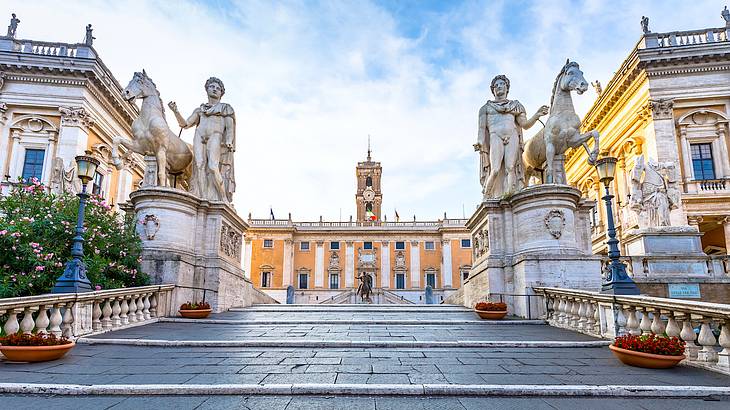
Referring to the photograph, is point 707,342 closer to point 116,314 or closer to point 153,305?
point 116,314

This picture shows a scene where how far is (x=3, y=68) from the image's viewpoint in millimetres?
24312

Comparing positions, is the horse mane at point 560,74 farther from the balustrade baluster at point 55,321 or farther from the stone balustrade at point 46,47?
the stone balustrade at point 46,47

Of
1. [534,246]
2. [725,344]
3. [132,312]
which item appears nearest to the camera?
[725,344]

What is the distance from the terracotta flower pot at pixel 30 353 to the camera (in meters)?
5.04

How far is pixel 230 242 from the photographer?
515 inches

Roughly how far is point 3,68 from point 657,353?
102ft

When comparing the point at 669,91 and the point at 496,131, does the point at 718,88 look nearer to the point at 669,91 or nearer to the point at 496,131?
the point at 669,91

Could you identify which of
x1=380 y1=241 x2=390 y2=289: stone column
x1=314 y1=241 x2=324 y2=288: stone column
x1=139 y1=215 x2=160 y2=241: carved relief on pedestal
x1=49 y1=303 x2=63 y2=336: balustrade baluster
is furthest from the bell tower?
x1=49 y1=303 x2=63 y2=336: balustrade baluster

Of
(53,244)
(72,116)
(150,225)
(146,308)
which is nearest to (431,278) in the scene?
(72,116)

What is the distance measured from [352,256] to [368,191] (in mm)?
16126

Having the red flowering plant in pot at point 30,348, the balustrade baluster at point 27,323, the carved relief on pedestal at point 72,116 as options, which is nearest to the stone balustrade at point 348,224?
the carved relief on pedestal at point 72,116

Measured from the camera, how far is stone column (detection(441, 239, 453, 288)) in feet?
188

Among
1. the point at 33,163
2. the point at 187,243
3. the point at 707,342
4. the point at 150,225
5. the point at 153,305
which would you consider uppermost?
the point at 33,163

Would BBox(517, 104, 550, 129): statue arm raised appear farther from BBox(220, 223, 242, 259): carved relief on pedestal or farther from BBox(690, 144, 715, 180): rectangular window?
BBox(690, 144, 715, 180): rectangular window
